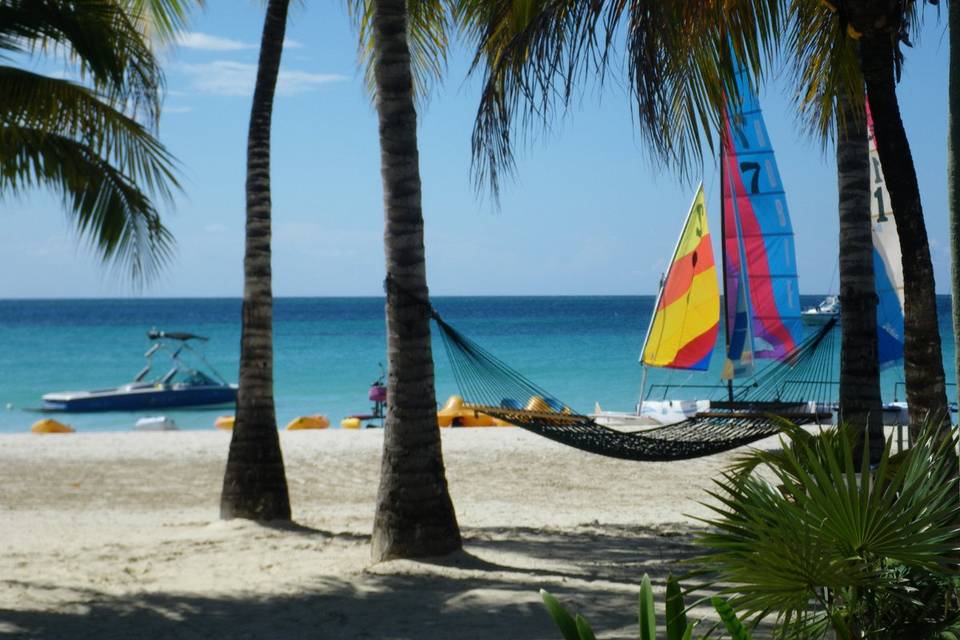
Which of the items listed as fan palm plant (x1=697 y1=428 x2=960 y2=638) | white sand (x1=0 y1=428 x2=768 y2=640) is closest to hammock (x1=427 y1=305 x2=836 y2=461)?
white sand (x1=0 y1=428 x2=768 y2=640)

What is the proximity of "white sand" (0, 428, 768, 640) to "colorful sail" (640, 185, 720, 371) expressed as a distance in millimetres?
5101

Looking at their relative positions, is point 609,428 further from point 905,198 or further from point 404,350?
point 905,198

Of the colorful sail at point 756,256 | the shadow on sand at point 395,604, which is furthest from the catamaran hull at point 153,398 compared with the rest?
the shadow on sand at point 395,604

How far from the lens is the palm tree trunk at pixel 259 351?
7.82 m

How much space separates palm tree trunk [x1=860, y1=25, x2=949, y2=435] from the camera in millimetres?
3996

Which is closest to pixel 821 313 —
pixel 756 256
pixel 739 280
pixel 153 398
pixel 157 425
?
pixel 756 256

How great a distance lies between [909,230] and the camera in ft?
13.1

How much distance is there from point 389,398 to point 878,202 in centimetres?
1000

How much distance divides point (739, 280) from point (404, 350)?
10852mm

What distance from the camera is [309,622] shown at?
5105 mm

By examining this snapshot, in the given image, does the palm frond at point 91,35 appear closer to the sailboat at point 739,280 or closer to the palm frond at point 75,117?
the palm frond at point 75,117

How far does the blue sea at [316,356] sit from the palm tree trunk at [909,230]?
43.7 feet

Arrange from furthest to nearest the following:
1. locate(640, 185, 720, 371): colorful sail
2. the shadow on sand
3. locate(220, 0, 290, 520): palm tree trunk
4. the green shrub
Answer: locate(640, 185, 720, 371): colorful sail → locate(220, 0, 290, 520): palm tree trunk → the shadow on sand → the green shrub

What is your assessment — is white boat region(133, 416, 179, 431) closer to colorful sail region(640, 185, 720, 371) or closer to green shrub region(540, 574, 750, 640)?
colorful sail region(640, 185, 720, 371)
